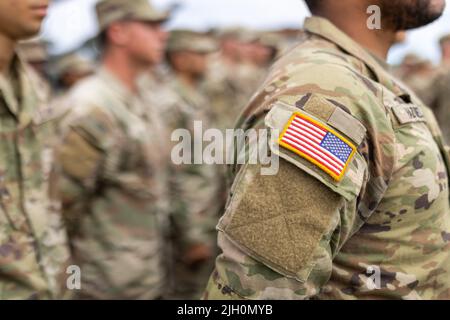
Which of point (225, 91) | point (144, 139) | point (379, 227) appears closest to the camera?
point (379, 227)

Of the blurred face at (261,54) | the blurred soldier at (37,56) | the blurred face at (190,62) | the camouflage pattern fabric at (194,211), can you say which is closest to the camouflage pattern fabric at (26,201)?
the camouflage pattern fabric at (194,211)

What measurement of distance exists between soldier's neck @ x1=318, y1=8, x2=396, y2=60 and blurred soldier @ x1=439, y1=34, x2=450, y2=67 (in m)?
6.98

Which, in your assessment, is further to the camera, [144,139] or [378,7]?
[144,139]

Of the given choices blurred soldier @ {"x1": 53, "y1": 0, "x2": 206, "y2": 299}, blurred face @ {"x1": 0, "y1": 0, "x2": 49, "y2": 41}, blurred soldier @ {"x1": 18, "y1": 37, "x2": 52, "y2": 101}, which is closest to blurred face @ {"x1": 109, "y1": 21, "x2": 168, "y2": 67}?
blurred soldier @ {"x1": 53, "y1": 0, "x2": 206, "y2": 299}

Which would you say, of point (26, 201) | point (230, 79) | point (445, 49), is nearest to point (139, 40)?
point (26, 201)

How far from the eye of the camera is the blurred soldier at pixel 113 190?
326cm

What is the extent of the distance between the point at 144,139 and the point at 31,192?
4.30ft

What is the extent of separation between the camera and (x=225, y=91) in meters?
8.55

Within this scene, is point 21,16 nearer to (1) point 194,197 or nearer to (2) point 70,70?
(1) point 194,197

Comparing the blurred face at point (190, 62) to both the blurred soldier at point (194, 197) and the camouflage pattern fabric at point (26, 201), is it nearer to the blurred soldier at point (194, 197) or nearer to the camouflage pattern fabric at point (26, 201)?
the blurred soldier at point (194, 197)

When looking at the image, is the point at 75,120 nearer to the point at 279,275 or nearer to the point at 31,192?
the point at 31,192

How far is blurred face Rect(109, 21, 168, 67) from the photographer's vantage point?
4016mm

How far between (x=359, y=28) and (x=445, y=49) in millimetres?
7218
